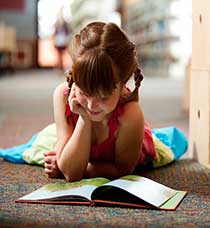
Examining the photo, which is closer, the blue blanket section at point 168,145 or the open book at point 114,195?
the open book at point 114,195

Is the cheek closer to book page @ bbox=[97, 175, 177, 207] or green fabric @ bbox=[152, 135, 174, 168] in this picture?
book page @ bbox=[97, 175, 177, 207]

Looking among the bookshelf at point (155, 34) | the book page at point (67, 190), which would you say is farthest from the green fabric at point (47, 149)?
the bookshelf at point (155, 34)

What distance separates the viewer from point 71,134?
1.35 m

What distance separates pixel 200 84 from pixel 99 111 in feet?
1.81

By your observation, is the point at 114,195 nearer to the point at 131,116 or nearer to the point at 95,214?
the point at 95,214

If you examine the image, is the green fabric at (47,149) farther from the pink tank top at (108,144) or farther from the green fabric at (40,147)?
the pink tank top at (108,144)

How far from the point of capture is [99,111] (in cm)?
117

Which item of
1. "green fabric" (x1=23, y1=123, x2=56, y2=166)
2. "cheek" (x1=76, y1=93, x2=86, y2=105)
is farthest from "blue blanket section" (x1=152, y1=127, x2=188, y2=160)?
"cheek" (x1=76, y1=93, x2=86, y2=105)

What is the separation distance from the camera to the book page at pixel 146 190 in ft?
3.67

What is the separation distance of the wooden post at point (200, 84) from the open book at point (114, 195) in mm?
411

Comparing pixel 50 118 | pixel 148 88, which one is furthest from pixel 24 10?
pixel 50 118

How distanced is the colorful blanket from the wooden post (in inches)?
2.1

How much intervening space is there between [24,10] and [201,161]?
24.7ft

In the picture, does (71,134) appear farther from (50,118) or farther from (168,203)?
(50,118)
